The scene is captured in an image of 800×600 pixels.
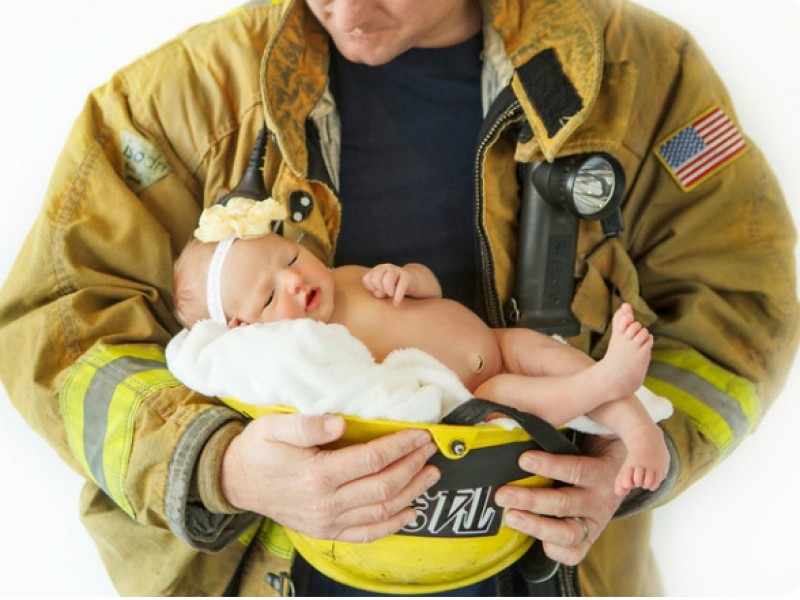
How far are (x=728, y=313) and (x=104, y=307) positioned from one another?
113cm

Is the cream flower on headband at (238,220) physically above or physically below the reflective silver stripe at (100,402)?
above

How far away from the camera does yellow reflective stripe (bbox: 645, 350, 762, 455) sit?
5.72 feet

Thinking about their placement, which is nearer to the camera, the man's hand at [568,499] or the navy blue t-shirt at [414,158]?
the man's hand at [568,499]

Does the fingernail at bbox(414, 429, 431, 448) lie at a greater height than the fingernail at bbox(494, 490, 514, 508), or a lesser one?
greater

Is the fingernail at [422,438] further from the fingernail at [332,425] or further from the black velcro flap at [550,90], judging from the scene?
the black velcro flap at [550,90]

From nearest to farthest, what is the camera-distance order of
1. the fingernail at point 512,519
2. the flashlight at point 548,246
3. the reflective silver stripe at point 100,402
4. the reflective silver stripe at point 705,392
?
the fingernail at point 512,519 < the reflective silver stripe at point 100,402 < the flashlight at point 548,246 < the reflective silver stripe at point 705,392

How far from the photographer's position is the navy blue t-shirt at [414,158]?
70.1 inches

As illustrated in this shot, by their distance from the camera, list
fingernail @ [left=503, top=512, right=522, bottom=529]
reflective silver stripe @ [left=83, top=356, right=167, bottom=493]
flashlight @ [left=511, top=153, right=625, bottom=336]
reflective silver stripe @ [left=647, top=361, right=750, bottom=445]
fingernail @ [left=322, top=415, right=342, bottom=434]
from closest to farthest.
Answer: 1. fingernail @ [left=322, top=415, right=342, bottom=434]
2. fingernail @ [left=503, top=512, right=522, bottom=529]
3. reflective silver stripe @ [left=83, top=356, right=167, bottom=493]
4. flashlight @ [left=511, top=153, right=625, bottom=336]
5. reflective silver stripe @ [left=647, top=361, right=750, bottom=445]

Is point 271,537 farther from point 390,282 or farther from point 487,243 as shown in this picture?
point 487,243

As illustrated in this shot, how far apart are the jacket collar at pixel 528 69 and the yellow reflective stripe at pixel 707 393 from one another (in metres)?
0.47

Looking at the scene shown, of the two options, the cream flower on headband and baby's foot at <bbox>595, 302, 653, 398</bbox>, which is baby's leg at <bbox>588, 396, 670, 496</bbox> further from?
the cream flower on headband

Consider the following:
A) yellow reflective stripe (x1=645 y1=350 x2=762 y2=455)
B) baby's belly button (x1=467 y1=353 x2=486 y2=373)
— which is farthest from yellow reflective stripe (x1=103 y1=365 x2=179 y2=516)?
yellow reflective stripe (x1=645 y1=350 x2=762 y2=455)

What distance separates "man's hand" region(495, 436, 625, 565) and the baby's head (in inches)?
15.9

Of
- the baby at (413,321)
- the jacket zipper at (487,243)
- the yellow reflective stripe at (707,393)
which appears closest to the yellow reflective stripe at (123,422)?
the baby at (413,321)
